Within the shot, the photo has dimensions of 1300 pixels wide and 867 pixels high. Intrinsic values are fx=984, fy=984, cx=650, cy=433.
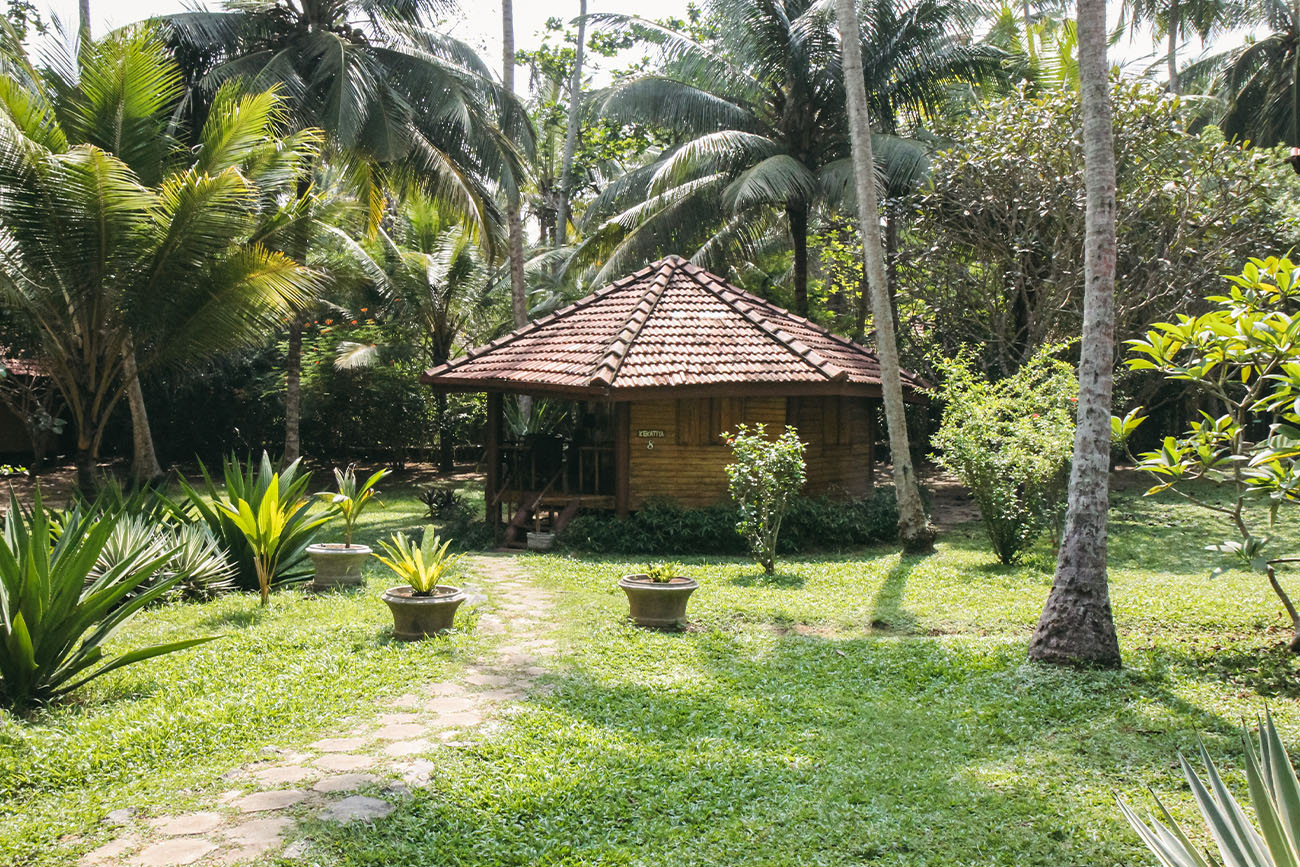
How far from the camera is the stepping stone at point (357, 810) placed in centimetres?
421

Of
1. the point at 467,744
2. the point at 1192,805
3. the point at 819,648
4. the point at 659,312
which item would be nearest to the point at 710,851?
the point at 467,744

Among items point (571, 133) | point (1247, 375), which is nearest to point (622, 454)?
point (1247, 375)

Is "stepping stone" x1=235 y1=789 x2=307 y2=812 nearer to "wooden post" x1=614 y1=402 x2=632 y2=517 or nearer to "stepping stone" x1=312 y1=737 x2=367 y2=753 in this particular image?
"stepping stone" x1=312 y1=737 x2=367 y2=753

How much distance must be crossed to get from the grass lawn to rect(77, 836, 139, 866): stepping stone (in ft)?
0.30

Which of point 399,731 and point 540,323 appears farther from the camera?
point 540,323

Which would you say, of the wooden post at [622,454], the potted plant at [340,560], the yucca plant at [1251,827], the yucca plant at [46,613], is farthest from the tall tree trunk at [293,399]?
the yucca plant at [1251,827]

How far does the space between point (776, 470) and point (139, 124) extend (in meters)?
7.97

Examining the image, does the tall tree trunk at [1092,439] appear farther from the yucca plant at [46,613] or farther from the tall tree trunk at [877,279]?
the yucca plant at [46,613]

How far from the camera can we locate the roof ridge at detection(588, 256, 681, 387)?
1246 cm

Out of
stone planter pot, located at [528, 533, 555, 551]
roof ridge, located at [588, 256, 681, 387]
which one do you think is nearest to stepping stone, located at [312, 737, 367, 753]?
roof ridge, located at [588, 256, 681, 387]

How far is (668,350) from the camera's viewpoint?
13664 millimetres

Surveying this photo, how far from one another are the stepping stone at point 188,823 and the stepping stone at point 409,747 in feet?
3.36

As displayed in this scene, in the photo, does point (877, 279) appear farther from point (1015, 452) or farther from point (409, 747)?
point (409, 747)

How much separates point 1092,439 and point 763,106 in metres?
14.3
